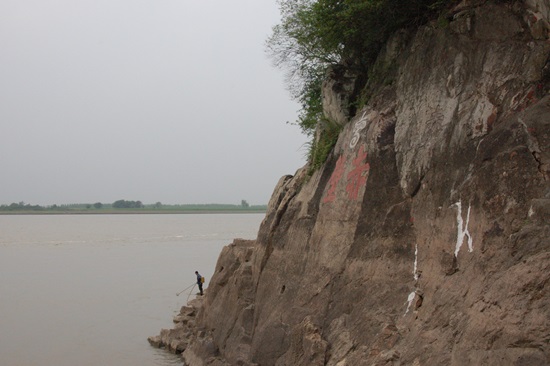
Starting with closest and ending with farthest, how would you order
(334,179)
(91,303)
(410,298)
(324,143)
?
(410,298) < (334,179) < (324,143) < (91,303)

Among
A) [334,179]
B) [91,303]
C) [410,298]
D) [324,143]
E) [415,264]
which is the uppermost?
[324,143]

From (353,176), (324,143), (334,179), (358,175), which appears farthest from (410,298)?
(324,143)

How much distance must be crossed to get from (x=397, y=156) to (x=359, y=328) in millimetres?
3294

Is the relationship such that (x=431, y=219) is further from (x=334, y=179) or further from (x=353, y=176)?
(x=334, y=179)

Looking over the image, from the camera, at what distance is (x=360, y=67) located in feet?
44.9

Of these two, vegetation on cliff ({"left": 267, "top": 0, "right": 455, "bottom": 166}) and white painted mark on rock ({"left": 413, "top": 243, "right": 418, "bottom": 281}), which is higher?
vegetation on cliff ({"left": 267, "top": 0, "right": 455, "bottom": 166})

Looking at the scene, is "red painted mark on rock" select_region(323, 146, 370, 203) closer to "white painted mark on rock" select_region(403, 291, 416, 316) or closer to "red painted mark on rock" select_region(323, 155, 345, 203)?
"red painted mark on rock" select_region(323, 155, 345, 203)

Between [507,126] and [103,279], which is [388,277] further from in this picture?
[103,279]

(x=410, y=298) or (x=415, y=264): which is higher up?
(x=415, y=264)

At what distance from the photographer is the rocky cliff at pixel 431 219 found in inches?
289

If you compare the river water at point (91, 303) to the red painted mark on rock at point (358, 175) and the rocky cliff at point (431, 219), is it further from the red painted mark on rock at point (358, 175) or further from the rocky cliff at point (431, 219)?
the red painted mark on rock at point (358, 175)

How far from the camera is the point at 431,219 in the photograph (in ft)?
31.1

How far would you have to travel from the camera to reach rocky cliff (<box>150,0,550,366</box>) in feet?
24.1

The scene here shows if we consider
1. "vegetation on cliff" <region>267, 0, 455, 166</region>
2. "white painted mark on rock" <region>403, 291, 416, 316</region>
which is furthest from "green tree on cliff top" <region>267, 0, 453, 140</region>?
"white painted mark on rock" <region>403, 291, 416, 316</region>
